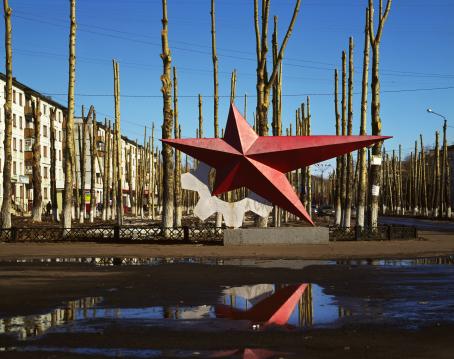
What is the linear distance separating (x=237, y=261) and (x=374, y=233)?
9.94m

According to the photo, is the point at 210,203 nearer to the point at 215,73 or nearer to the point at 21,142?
the point at 215,73

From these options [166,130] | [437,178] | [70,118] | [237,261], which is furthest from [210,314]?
[437,178]

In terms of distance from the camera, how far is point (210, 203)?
2611cm

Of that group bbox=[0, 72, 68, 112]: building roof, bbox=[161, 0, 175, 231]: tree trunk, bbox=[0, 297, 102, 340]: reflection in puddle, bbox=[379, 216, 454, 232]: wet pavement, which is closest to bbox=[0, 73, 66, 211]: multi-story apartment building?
bbox=[0, 72, 68, 112]: building roof

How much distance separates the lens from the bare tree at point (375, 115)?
99.9 feet

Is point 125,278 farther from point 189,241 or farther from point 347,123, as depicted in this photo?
point 347,123

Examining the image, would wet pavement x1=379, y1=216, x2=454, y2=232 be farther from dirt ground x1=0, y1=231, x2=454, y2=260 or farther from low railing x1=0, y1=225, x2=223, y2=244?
low railing x1=0, y1=225, x2=223, y2=244

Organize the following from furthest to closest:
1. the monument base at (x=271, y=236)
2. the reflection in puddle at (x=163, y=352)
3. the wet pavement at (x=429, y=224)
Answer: the wet pavement at (x=429, y=224)
the monument base at (x=271, y=236)
the reflection in puddle at (x=163, y=352)

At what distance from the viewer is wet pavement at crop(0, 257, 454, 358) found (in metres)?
8.02

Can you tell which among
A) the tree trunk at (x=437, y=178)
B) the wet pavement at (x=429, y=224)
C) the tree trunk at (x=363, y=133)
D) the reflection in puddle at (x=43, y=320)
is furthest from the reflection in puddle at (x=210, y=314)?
the tree trunk at (x=437, y=178)

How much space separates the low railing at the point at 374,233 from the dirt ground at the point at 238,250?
1.31 meters

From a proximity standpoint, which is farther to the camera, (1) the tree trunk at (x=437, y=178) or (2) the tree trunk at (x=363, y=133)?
(1) the tree trunk at (x=437, y=178)

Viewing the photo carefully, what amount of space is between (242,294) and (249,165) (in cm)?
1158

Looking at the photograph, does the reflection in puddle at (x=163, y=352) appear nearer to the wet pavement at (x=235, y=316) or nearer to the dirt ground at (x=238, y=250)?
the wet pavement at (x=235, y=316)
